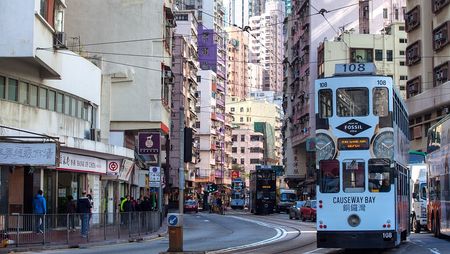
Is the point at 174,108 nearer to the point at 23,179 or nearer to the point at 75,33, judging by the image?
the point at 75,33

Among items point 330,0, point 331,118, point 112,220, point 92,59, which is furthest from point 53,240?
point 330,0

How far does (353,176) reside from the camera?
18.7 meters

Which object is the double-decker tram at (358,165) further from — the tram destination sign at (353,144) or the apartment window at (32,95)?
the apartment window at (32,95)

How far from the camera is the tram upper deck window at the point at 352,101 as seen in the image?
18.8 metres

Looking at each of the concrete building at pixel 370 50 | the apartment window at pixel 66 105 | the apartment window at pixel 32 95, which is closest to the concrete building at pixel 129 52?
the apartment window at pixel 66 105

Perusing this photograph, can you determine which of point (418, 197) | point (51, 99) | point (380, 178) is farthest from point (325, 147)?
point (51, 99)

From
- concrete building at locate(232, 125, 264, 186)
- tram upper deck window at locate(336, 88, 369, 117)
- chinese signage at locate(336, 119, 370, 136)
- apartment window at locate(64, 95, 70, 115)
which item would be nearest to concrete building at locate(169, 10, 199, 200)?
apartment window at locate(64, 95, 70, 115)

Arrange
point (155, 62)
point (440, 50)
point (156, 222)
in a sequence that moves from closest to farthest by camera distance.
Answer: point (156, 222), point (155, 62), point (440, 50)

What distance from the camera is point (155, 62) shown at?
45.6m

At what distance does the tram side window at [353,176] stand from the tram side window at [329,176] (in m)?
0.21

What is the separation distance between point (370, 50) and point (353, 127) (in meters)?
59.8

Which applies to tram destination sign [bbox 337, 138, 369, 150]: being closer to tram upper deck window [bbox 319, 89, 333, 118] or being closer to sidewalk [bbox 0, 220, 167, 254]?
tram upper deck window [bbox 319, 89, 333, 118]

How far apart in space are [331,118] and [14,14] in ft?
47.4

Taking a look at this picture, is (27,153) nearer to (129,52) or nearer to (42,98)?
(42,98)
